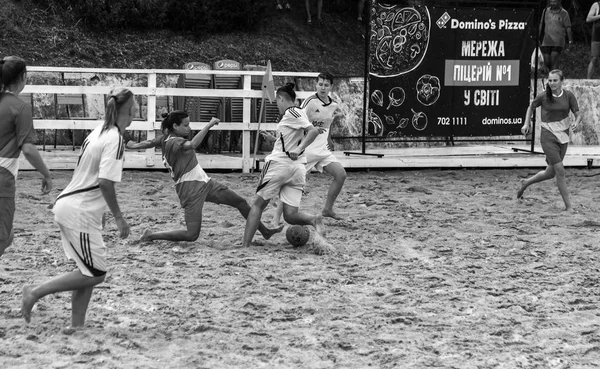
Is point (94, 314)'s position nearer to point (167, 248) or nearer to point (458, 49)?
point (167, 248)

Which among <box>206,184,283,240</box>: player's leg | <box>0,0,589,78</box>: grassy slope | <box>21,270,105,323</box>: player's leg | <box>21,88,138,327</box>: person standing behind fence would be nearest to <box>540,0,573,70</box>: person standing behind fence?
<box>0,0,589,78</box>: grassy slope

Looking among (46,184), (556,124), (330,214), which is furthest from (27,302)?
(556,124)

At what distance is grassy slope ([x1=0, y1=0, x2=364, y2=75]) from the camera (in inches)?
854

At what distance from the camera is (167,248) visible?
30.6 ft

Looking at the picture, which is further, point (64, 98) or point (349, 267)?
point (64, 98)

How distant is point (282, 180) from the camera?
9438 mm

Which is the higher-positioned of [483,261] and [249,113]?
[249,113]

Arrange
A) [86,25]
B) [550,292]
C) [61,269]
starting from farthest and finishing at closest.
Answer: [86,25], [61,269], [550,292]

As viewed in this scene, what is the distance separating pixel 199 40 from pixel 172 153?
576 inches

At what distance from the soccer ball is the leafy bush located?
46.9 feet

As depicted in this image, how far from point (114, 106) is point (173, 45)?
17137 millimetres

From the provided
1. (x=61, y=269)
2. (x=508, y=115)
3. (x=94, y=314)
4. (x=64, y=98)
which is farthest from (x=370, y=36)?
(x=94, y=314)

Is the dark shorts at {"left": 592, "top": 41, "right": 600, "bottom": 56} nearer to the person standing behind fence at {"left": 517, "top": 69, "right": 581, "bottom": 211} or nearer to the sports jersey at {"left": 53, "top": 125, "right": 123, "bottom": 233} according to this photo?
the person standing behind fence at {"left": 517, "top": 69, "right": 581, "bottom": 211}

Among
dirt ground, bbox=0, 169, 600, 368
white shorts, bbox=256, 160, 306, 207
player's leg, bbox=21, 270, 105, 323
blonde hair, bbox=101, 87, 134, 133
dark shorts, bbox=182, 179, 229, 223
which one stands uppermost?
blonde hair, bbox=101, 87, 134, 133
